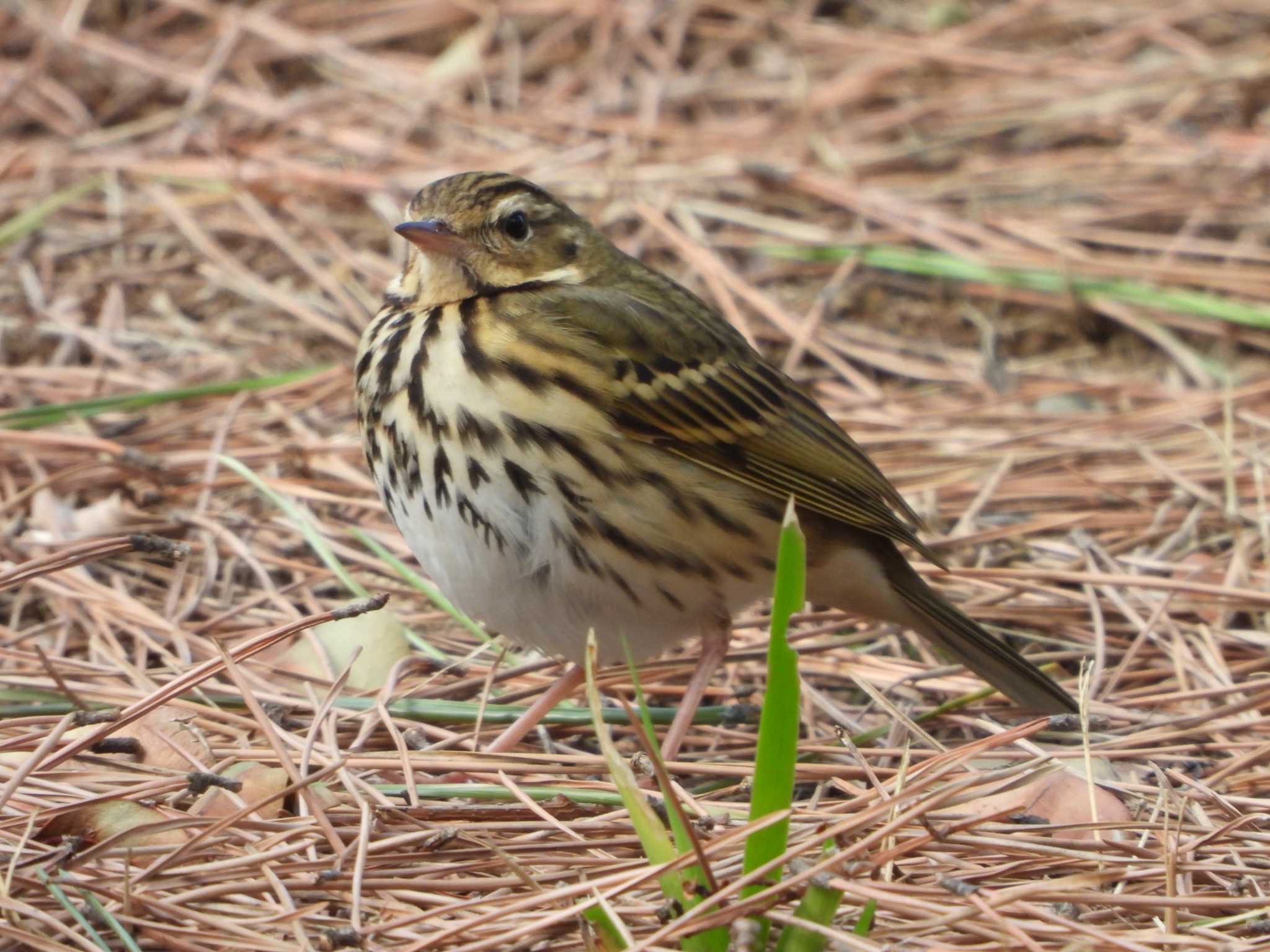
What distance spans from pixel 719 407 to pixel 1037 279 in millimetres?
2512

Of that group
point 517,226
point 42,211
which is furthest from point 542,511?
point 42,211

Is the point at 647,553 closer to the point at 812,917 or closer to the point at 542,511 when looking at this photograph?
the point at 542,511

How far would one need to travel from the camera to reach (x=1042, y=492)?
4.88 metres

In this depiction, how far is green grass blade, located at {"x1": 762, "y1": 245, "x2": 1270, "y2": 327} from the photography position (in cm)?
567

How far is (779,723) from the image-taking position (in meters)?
2.50

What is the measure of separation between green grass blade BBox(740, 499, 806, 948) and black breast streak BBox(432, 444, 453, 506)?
43.0 inches

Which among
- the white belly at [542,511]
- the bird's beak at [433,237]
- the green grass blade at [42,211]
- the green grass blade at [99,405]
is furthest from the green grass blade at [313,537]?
the green grass blade at [42,211]

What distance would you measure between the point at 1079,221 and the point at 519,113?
238cm

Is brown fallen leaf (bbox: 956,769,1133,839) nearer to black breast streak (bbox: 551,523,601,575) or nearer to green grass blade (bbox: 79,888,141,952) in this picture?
black breast streak (bbox: 551,523,601,575)

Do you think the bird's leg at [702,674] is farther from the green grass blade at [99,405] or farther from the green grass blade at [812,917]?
the green grass blade at [99,405]

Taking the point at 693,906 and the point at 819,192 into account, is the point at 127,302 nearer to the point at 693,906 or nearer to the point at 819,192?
the point at 819,192

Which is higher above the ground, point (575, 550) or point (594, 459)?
point (594, 459)

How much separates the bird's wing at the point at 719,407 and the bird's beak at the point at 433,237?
0.82ft

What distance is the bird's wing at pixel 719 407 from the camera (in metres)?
3.61
